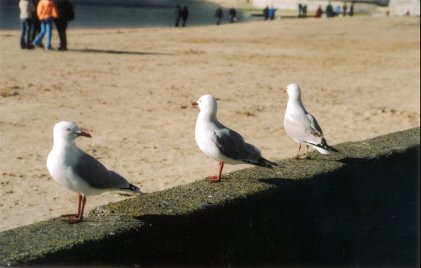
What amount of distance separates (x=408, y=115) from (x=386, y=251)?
9.66m

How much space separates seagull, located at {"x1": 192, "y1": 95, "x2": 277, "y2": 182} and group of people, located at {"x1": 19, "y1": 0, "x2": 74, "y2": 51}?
17666 mm

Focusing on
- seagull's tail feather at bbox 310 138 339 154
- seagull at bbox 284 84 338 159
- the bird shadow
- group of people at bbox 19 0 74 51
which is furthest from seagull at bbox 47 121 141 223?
the bird shadow

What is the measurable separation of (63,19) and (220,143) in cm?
1843

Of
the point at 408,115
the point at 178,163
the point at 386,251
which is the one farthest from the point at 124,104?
the point at 386,251

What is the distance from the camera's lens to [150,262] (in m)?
3.20

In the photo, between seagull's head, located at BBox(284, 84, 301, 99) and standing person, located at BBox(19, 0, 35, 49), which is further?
standing person, located at BBox(19, 0, 35, 49)

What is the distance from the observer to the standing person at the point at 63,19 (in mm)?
21781

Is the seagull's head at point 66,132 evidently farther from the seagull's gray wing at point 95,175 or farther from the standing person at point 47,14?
the standing person at point 47,14

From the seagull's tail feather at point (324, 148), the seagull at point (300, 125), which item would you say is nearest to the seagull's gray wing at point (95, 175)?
the seagull's tail feather at point (324, 148)

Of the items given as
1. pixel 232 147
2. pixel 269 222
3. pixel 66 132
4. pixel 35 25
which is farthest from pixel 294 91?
pixel 35 25

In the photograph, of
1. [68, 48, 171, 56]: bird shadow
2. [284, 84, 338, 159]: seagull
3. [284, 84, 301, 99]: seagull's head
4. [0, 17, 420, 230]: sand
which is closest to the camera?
[284, 84, 338, 159]: seagull

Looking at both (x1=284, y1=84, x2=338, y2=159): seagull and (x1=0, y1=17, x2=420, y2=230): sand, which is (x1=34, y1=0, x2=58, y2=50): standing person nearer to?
(x1=0, y1=17, x2=420, y2=230): sand

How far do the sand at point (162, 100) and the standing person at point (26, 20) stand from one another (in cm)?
53

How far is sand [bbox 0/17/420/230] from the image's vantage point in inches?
341
